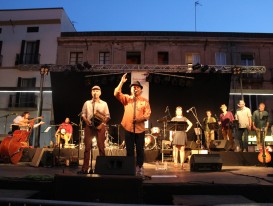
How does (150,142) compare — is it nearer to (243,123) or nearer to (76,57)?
(243,123)

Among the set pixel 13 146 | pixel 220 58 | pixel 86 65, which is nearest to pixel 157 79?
pixel 86 65

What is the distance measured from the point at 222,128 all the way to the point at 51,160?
5864 millimetres

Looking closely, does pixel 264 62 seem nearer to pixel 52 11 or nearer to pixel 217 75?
pixel 217 75

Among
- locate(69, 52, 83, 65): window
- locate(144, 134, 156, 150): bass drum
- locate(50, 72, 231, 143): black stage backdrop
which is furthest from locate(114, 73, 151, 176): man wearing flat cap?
locate(69, 52, 83, 65): window

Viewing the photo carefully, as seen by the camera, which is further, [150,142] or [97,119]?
[150,142]

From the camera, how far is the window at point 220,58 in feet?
65.2

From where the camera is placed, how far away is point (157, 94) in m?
13.1

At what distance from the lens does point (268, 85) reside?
63.7ft

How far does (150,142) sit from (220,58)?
11.0 m

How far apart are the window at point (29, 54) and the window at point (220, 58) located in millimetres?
12288

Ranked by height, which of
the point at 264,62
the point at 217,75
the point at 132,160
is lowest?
the point at 132,160

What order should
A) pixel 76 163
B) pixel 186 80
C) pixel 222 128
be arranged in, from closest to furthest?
pixel 76 163 → pixel 222 128 → pixel 186 80

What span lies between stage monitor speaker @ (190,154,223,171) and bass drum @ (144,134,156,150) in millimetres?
4722

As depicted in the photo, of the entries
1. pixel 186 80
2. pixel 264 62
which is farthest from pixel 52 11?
pixel 264 62
